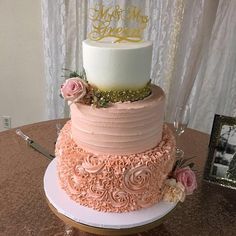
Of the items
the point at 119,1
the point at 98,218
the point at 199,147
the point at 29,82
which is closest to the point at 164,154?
the point at 98,218

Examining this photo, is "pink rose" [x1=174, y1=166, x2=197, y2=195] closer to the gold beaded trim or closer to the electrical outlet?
the gold beaded trim

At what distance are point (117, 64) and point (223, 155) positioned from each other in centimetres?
66

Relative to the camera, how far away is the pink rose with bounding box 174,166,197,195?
3.27ft

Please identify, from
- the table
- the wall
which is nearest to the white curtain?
the wall

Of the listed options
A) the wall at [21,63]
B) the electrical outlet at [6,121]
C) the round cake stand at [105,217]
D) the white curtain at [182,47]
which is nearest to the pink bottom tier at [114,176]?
the round cake stand at [105,217]

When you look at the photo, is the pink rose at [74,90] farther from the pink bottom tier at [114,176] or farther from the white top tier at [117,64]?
the pink bottom tier at [114,176]

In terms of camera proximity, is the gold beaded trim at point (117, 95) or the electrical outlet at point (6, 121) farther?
the electrical outlet at point (6, 121)

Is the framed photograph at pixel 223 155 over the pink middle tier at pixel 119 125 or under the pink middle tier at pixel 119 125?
under

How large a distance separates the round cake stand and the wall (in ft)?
5.04

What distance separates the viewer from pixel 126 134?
2.87 feet

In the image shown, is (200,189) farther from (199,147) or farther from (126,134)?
(126,134)

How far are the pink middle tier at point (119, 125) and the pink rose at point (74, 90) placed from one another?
0.04 meters

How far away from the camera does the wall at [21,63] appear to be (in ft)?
7.06

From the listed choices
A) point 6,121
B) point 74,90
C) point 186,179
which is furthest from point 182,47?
point 6,121
